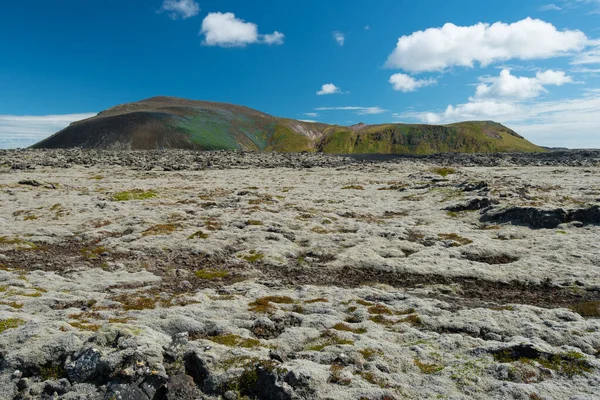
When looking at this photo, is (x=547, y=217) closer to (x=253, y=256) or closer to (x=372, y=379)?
(x=253, y=256)

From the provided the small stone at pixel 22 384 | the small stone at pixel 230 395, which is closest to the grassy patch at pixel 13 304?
the small stone at pixel 22 384

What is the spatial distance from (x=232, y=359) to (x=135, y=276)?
12.0 m

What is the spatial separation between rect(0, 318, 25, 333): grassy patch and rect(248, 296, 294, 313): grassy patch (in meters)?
8.20

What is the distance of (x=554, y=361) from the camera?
1165cm

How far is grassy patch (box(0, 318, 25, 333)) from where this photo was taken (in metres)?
12.0

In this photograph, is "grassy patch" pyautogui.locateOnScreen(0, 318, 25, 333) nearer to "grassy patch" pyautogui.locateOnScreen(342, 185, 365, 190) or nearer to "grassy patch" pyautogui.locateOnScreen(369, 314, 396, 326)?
"grassy patch" pyautogui.locateOnScreen(369, 314, 396, 326)

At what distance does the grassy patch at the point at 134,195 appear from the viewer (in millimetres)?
46819

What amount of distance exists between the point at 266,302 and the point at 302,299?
6.07ft

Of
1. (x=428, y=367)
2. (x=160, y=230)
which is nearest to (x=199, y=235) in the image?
(x=160, y=230)

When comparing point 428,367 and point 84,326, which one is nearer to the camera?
point 428,367

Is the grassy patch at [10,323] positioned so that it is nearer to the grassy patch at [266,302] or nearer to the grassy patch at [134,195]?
the grassy patch at [266,302]

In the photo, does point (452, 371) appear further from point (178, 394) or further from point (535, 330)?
point (178, 394)

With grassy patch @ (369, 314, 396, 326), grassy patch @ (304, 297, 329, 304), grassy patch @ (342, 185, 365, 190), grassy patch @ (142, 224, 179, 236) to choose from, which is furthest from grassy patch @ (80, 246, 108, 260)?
grassy patch @ (342, 185, 365, 190)

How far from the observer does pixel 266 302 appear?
16.8 m
